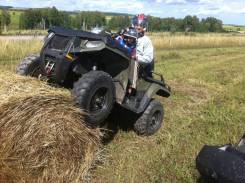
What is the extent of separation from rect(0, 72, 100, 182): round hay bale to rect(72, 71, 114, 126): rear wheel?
196mm

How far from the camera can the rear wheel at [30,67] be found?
5977 millimetres

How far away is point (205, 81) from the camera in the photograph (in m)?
12.8

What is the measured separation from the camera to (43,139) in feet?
14.9

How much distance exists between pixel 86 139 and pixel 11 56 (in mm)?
12267

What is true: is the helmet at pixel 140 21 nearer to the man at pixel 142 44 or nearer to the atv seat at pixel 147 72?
the man at pixel 142 44

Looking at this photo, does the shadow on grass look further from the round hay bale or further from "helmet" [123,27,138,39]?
the round hay bale

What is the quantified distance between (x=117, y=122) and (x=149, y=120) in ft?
2.31

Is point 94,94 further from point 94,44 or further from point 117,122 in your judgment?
point 117,122

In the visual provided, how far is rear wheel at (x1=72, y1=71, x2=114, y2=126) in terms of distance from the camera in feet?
16.8

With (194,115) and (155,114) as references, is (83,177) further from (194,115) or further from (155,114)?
(194,115)

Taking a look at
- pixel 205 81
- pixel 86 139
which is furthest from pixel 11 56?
pixel 86 139

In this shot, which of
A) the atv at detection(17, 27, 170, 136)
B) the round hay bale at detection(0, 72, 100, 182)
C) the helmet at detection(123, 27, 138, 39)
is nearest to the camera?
the round hay bale at detection(0, 72, 100, 182)

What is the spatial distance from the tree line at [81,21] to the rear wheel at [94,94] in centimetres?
2800

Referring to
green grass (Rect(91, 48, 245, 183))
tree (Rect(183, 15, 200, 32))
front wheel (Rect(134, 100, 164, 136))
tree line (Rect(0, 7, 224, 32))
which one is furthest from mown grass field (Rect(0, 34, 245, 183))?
tree (Rect(183, 15, 200, 32))
